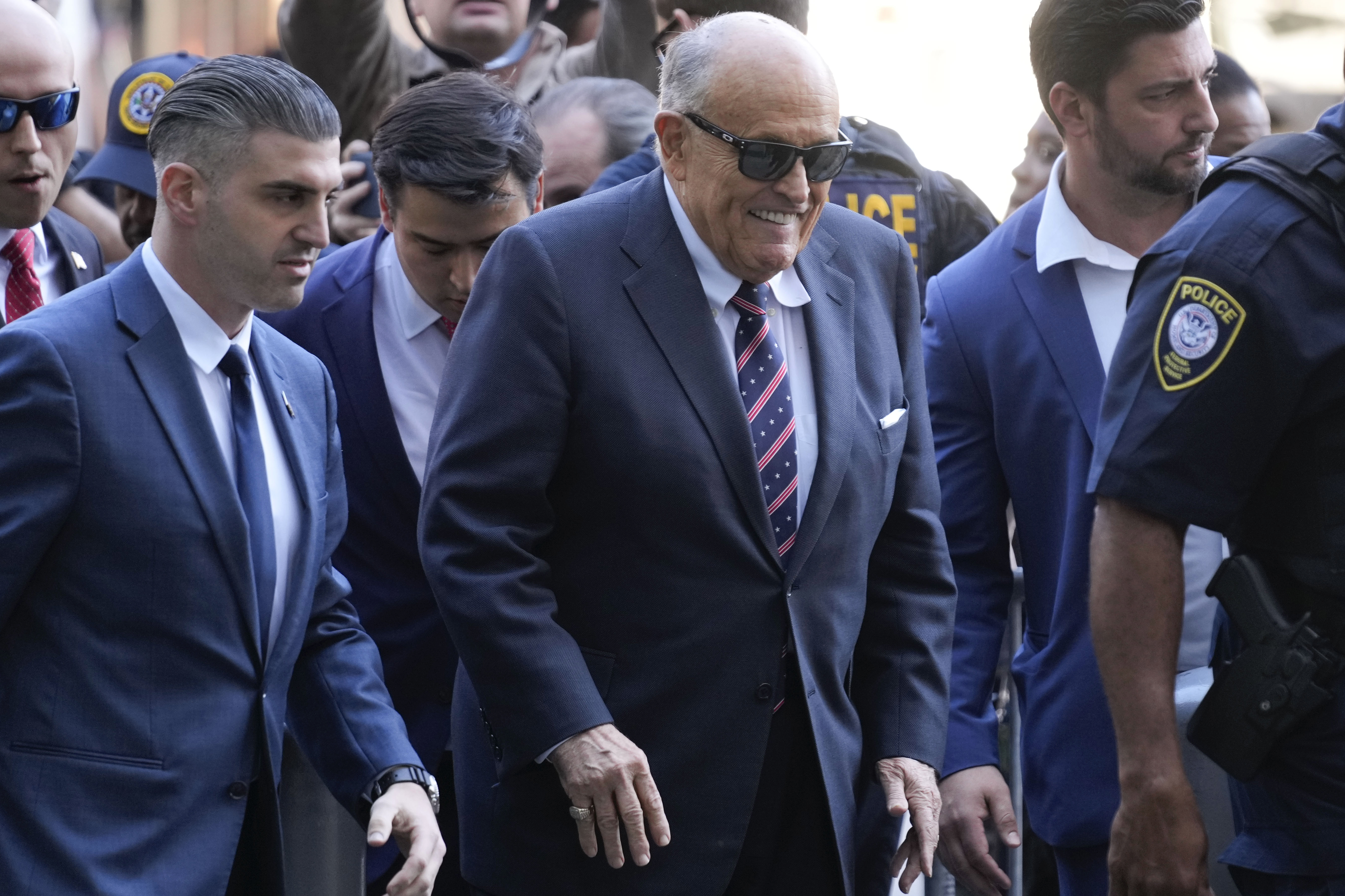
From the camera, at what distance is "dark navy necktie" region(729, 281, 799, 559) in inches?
112

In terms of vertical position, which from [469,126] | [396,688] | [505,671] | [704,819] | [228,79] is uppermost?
[228,79]

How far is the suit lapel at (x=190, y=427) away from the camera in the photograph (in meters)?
2.69

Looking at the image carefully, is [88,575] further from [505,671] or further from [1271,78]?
[1271,78]

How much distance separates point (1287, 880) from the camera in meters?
2.43

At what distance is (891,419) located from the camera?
A: 303 centimetres

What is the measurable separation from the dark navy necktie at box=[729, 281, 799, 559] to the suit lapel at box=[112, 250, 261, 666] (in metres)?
0.86

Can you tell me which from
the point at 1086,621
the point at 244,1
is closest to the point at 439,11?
the point at 244,1

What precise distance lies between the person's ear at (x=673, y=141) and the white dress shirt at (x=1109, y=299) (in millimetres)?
935

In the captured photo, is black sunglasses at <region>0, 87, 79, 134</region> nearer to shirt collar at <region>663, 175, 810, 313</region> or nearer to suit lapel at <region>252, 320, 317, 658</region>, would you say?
suit lapel at <region>252, 320, 317, 658</region>

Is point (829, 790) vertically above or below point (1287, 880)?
below

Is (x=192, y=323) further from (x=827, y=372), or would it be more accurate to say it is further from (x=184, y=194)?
(x=827, y=372)

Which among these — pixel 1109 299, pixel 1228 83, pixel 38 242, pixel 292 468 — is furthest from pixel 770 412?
pixel 1228 83

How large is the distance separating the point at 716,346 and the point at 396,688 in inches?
48.0

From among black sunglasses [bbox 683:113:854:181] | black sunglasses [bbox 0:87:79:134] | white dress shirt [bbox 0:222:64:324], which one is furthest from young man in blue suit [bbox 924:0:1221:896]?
white dress shirt [bbox 0:222:64:324]
